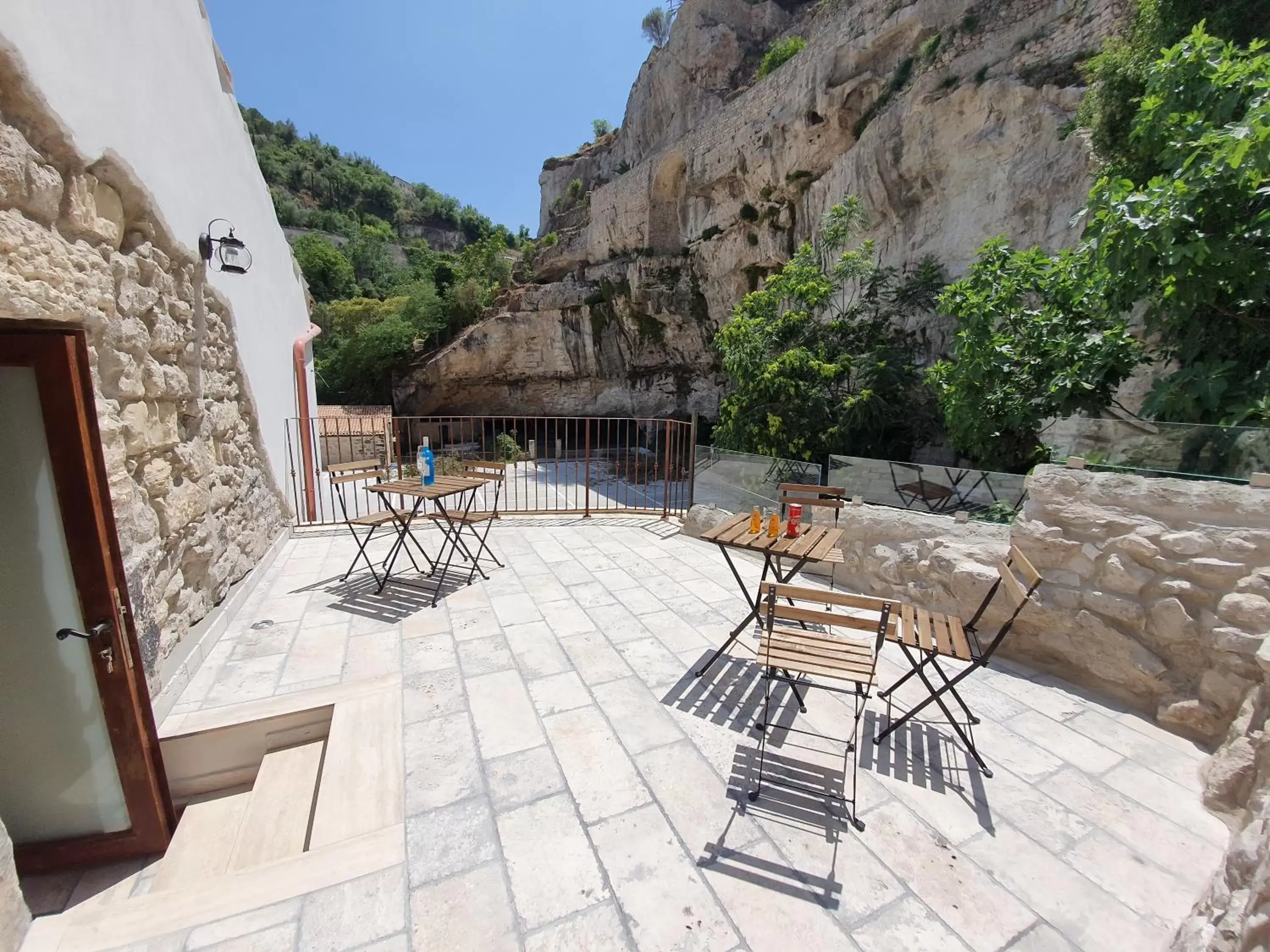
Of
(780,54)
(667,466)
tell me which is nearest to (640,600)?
(667,466)

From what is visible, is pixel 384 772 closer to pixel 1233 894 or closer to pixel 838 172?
pixel 1233 894

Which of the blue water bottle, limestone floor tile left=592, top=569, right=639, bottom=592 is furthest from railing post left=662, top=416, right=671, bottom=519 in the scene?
the blue water bottle

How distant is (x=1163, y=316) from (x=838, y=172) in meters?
8.66

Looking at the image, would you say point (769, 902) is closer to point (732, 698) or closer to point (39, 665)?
point (732, 698)

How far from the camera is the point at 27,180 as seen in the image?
1614 mm

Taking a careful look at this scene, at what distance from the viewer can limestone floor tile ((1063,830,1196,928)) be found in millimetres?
1395

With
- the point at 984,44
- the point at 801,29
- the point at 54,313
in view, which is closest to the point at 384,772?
the point at 54,313

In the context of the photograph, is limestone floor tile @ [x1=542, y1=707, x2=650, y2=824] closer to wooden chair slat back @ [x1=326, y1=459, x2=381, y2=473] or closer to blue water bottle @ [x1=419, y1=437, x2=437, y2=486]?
blue water bottle @ [x1=419, y1=437, x2=437, y2=486]

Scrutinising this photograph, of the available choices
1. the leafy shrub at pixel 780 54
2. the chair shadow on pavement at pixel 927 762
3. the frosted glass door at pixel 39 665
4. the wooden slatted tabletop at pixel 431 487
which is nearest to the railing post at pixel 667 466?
the wooden slatted tabletop at pixel 431 487

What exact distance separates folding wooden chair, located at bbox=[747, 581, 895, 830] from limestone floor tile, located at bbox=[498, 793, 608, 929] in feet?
2.05

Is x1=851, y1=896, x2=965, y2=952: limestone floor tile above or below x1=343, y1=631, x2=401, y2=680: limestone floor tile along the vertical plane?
below

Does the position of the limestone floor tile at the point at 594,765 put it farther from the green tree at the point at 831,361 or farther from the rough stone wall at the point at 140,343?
the green tree at the point at 831,361

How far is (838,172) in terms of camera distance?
10.8 metres

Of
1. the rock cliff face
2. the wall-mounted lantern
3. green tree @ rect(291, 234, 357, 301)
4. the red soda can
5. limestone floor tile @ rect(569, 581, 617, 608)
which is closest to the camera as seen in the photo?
the red soda can
